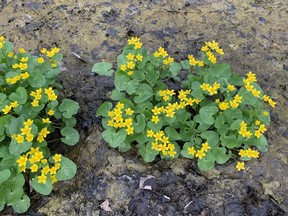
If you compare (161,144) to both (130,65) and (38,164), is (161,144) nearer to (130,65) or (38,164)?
(130,65)

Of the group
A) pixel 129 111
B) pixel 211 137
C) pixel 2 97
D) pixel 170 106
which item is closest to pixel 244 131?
pixel 211 137

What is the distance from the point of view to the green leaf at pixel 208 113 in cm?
281

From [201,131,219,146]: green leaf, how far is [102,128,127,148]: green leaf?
60 centimetres

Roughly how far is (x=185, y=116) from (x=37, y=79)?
1.18 m

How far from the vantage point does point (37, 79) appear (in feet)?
9.86

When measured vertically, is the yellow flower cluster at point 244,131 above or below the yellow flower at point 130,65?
below

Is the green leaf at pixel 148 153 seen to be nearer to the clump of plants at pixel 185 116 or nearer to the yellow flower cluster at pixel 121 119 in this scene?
the clump of plants at pixel 185 116

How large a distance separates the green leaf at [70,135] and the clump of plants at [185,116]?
0.80 ft

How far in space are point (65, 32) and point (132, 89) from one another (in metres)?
1.43

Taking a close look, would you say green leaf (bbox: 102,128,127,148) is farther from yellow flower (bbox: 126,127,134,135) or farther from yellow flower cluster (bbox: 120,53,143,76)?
yellow flower cluster (bbox: 120,53,143,76)

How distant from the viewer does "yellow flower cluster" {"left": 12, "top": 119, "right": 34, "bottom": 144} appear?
269cm

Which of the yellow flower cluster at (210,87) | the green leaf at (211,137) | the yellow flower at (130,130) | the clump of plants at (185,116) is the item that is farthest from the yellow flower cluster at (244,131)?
the yellow flower at (130,130)

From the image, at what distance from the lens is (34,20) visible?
408cm

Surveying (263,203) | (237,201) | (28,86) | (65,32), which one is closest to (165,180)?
(237,201)
